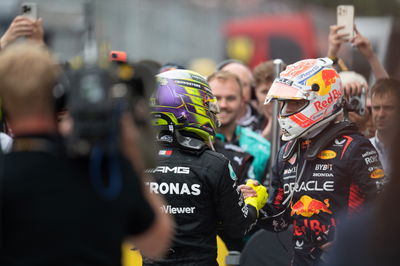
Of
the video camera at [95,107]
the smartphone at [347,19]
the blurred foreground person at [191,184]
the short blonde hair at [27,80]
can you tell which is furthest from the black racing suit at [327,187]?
the short blonde hair at [27,80]

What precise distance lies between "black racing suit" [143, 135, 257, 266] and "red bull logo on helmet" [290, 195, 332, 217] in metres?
0.39

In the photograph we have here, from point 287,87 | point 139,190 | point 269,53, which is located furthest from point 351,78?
point 269,53

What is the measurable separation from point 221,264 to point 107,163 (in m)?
3.19

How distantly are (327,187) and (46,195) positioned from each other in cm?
232

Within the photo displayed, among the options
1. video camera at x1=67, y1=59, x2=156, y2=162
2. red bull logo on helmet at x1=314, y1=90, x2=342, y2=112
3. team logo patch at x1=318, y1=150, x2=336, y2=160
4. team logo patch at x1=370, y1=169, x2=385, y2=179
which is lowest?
team logo patch at x1=370, y1=169, x2=385, y2=179

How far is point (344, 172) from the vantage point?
466cm

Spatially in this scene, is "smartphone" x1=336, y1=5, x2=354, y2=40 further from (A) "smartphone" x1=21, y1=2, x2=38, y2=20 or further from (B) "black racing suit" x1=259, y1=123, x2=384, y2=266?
(A) "smartphone" x1=21, y1=2, x2=38, y2=20

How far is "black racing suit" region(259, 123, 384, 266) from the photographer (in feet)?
15.1

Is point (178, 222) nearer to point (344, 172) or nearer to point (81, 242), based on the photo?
point (344, 172)

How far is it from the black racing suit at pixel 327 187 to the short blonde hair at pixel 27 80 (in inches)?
89.0

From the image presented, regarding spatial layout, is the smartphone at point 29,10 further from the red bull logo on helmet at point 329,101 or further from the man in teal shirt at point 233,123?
the red bull logo on helmet at point 329,101

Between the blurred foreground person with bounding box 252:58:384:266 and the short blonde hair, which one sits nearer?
the short blonde hair

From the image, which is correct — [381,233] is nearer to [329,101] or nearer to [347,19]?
[329,101]

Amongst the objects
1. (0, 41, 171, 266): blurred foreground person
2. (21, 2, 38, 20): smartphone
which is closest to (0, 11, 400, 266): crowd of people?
(0, 41, 171, 266): blurred foreground person
